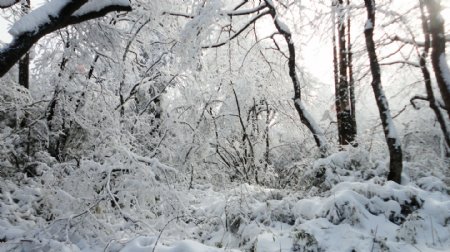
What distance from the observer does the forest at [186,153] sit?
14.5 feet

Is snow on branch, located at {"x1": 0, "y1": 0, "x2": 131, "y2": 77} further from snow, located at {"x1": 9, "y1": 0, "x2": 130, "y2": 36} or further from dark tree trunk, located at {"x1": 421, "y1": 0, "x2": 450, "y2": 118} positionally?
dark tree trunk, located at {"x1": 421, "y1": 0, "x2": 450, "y2": 118}

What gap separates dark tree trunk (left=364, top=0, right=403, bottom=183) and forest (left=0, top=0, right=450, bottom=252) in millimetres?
22

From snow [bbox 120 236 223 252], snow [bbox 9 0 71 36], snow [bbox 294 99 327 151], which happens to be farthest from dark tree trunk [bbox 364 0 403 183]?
snow [bbox 9 0 71 36]

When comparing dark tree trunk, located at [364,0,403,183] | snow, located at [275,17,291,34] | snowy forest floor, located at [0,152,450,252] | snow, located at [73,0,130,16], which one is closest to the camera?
snowy forest floor, located at [0,152,450,252]

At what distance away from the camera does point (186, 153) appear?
29.1ft

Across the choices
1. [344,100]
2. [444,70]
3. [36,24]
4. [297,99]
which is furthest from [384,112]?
[36,24]

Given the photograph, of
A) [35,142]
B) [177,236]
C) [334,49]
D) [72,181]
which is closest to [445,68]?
[177,236]

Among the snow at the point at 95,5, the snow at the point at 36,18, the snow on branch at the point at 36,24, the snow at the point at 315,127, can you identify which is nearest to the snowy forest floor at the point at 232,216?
the snow at the point at 315,127

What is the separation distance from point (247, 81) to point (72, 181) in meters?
6.55

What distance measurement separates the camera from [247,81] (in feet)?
35.6

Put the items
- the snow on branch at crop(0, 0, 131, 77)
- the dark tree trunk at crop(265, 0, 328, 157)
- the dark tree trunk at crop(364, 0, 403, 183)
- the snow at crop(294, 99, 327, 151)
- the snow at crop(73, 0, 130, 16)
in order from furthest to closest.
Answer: the dark tree trunk at crop(265, 0, 328, 157)
the snow at crop(294, 99, 327, 151)
the dark tree trunk at crop(364, 0, 403, 183)
the snow at crop(73, 0, 130, 16)
the snow on branch at crop(0, 0, 131, 77)

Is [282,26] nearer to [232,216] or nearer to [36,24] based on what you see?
[232,216]

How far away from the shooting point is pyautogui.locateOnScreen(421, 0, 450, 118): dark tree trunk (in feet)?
14.3

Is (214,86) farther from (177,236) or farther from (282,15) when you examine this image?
(177,236)
